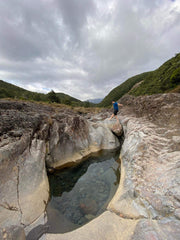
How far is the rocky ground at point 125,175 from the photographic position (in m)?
3.32

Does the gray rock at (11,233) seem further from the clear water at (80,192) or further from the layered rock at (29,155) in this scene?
the clear water at (80,192)

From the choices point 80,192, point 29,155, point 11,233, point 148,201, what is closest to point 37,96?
point 29,155

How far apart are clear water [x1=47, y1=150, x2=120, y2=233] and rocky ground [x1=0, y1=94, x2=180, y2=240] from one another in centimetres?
59

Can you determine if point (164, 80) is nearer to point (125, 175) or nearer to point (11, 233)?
point (125, 175)

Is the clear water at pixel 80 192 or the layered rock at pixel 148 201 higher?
the layered rock at pixel 148 201

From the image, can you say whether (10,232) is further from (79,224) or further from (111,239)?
(111,239)

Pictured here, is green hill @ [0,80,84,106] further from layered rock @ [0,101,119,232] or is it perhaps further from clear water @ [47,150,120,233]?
clear water @ [47,150,120,233]

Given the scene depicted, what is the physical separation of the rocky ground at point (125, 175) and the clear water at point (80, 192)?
0.59 metres

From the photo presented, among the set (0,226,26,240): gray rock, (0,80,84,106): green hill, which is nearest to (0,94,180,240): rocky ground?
(0,226,26,240): gray rock

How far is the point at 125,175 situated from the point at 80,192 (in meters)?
2.99

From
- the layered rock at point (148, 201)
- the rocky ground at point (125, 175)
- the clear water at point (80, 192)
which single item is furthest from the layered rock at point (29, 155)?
the layered rock at point (148, 201)

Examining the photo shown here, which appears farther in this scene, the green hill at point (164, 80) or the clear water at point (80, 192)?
the green hill at point (164, 80)

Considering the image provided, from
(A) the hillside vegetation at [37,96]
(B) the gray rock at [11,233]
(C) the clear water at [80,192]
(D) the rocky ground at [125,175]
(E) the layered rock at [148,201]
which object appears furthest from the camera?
(A) the hillside vegetation at [37,96]

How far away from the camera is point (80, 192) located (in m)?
6.09
